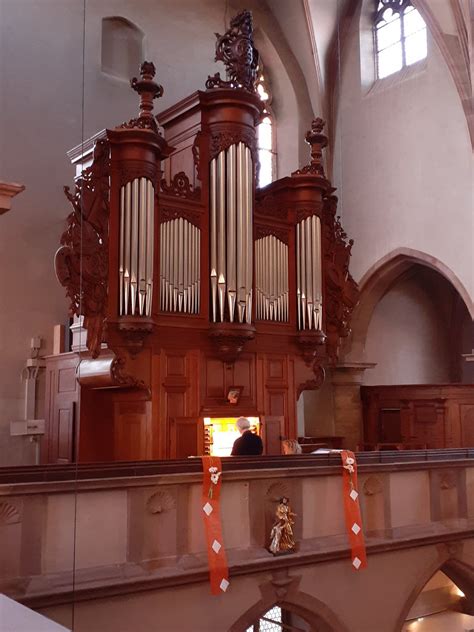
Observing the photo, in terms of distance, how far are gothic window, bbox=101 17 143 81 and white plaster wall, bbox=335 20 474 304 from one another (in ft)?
15.5

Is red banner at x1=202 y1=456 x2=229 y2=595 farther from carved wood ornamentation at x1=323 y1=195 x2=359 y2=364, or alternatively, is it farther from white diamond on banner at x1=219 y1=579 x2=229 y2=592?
carved wood ornamentation at x1=323 y1=195 x2=359 y2=364

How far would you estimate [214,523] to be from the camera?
7211 mm

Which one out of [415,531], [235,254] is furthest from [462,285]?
[415,531]

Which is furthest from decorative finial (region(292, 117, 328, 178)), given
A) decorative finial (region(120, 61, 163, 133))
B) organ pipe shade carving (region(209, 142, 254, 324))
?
decorative finial (region(120, 61, 163, 133))

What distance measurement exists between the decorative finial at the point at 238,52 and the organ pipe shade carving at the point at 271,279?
2249 millimetres

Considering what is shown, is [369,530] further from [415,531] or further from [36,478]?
[36,478]

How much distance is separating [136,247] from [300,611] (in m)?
4.72

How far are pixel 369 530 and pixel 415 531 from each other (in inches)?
25.5

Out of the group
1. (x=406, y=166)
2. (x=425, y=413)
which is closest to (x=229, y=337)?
(x=425, y=413)

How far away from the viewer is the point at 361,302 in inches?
662

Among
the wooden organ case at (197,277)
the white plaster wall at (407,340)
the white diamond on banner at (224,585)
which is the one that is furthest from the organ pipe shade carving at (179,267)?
the white plaster wall at (407,340)

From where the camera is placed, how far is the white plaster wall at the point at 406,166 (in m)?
14.7

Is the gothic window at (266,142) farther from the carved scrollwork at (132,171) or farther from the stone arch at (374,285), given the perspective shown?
the carved scrollwork at (132,171)

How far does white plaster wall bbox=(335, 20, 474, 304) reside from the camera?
14656 mm
